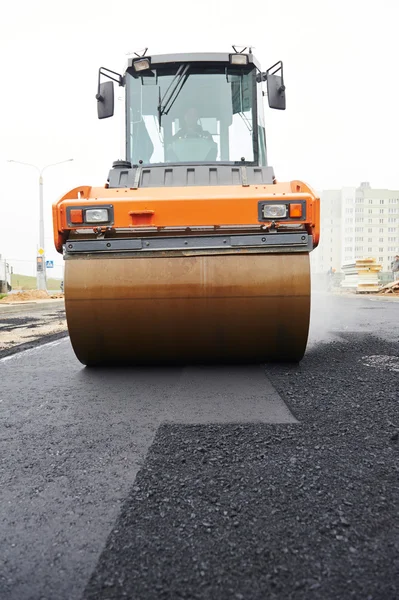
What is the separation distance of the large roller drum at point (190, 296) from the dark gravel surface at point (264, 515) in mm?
1038

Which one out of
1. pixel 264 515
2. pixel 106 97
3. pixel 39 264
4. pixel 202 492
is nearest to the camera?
pixel 264 515

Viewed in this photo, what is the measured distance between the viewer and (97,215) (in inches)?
136

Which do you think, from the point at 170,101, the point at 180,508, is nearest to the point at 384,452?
the point at 180,508

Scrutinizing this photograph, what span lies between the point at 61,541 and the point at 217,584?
51 centimetres

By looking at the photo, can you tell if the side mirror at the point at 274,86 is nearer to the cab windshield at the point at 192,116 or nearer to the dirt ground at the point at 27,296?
the cab windshield at the point at 192,116

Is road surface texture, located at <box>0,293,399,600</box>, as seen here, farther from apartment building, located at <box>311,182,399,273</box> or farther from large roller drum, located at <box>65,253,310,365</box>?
apartment building, located at <box>311,182,399,273</box>

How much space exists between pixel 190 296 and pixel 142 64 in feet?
8.89

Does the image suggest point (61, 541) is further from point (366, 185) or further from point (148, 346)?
point (366, 185)

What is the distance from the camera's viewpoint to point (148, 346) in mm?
3713

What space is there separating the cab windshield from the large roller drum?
5.48 ft

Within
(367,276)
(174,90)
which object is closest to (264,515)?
(174,90)

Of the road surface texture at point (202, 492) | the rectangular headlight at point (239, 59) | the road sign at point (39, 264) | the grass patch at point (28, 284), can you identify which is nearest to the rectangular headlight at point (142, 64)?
the rectangular headlight at point (239, 59)

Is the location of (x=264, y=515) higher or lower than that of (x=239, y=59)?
lower

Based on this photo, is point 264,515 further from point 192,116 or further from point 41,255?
point 41,255
